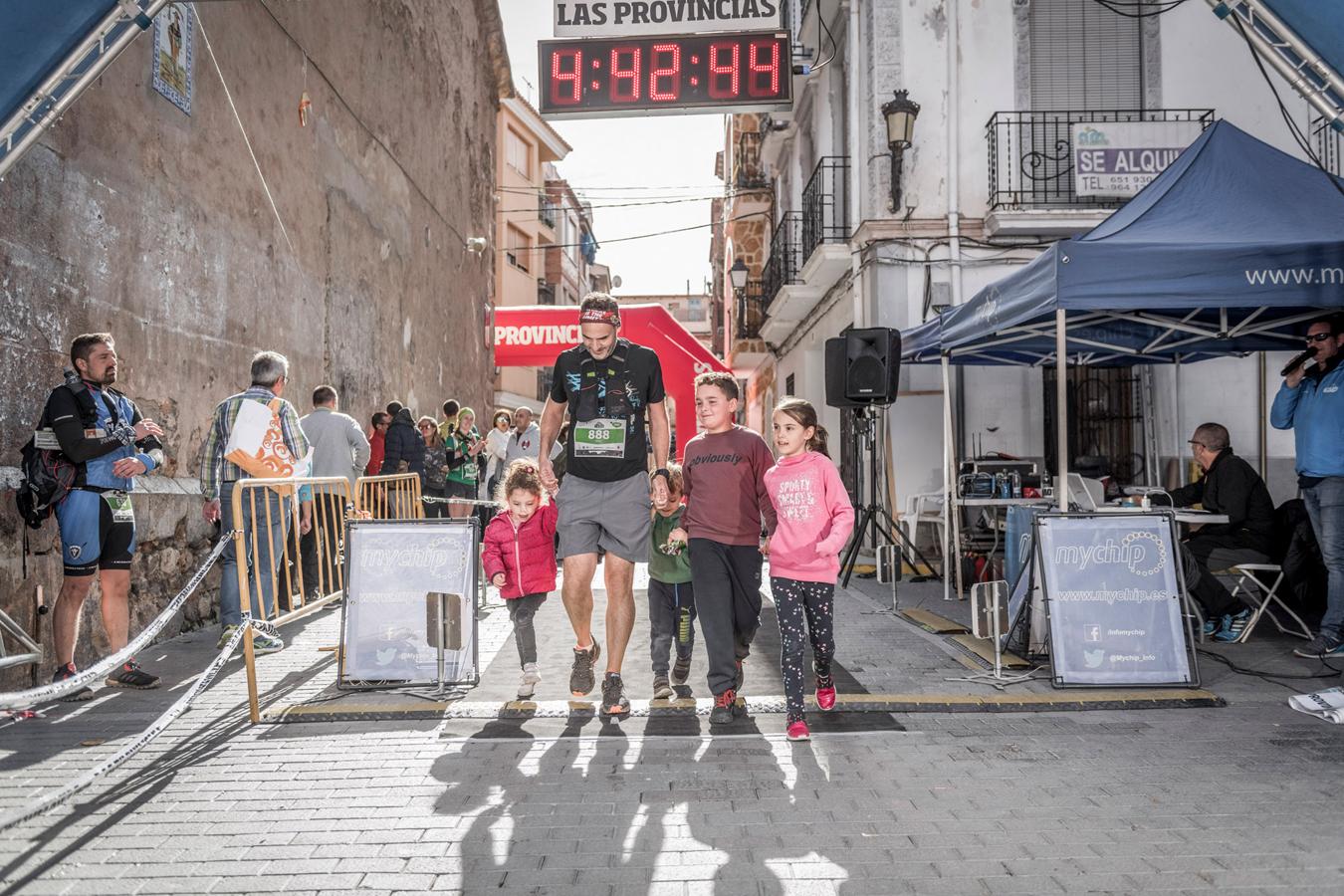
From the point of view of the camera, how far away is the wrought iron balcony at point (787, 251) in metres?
18.5

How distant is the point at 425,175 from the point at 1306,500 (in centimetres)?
1359

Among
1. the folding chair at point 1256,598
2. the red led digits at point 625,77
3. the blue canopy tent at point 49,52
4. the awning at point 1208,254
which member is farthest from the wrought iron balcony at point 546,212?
the blue canopy tent at point 49,52

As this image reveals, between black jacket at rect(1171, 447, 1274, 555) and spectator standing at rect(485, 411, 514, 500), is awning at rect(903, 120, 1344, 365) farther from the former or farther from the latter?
spectator standing at rect(485, 411, 514, 500)

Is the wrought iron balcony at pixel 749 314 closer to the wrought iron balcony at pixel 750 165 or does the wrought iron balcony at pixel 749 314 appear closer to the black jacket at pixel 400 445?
the wrought iron balcony at pixel 750 165

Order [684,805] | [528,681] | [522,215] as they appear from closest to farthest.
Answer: [684,805], [528,681], [522,215]

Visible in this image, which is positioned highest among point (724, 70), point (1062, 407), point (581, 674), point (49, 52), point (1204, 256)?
point (724, 70)

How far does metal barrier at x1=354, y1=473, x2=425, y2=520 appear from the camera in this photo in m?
8.45

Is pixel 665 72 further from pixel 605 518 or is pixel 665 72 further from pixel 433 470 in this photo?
pixel 605 518

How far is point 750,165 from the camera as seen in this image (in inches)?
1043

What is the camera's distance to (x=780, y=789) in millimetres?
4039

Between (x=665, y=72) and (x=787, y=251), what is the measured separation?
937cm

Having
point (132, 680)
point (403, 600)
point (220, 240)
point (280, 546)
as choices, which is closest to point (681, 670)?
point (403, 600)

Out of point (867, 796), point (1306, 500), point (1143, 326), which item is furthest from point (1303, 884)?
point (1143, 326)

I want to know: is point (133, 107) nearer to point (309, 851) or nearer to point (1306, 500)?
point (309, 851)
